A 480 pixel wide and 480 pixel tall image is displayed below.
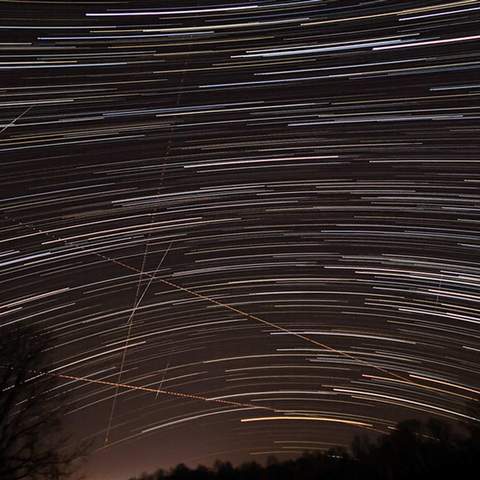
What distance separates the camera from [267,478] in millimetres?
26359

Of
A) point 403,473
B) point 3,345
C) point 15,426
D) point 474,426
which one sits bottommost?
point 474,426

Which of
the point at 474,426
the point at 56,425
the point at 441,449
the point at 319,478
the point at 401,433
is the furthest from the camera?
the point at 401,433

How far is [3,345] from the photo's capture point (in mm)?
14312

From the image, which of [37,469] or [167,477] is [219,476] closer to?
[167,477]

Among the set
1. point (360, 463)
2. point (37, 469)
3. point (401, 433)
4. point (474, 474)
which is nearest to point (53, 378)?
point (37, 469)

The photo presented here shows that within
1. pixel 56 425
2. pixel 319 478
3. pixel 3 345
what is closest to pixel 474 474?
pixel 319 478

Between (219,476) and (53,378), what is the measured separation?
15.0 metres

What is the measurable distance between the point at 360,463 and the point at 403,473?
4114 mm

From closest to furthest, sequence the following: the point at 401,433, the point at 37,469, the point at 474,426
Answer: the point at 37,469
the point at 474,426
the point at 401,433

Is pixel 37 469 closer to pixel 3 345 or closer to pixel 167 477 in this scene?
pixel 3 345

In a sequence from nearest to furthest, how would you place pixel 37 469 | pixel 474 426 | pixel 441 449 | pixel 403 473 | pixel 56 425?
pixel 37 469
pixel 56 425
pixel 403 473
pixel 441 449
pixel 474 426

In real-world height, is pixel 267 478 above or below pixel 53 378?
below

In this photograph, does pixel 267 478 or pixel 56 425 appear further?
pixel 267 478

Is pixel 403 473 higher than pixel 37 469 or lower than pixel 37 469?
lower
